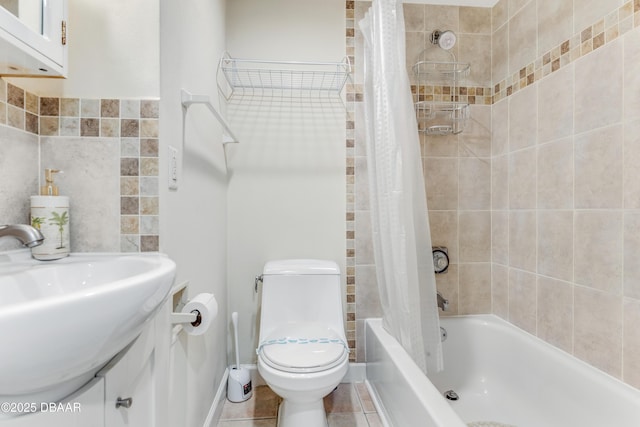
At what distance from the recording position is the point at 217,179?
1586mm

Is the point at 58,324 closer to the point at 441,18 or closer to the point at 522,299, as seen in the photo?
the point at 522,299

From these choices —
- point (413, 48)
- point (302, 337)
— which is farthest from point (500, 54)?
point (302, 337)

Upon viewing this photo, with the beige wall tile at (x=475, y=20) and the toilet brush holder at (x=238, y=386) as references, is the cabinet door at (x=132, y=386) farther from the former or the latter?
the beige wall tile at (x=475, y=20)

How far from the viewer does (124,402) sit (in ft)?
2.24

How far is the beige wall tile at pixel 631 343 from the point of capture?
41.8 inches

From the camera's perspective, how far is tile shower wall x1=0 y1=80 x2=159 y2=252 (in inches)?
33.4

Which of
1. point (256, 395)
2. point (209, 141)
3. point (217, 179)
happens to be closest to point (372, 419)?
point (256, 395)

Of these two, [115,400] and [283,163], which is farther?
[283,163]

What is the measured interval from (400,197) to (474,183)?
0.80 meters

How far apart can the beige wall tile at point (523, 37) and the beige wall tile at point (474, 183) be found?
1.72 ft

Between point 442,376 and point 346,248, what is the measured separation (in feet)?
2.87

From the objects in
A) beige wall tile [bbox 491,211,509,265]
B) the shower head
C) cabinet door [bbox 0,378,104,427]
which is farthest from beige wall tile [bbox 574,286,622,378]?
cabinet door [bbox 0,378,104,427]

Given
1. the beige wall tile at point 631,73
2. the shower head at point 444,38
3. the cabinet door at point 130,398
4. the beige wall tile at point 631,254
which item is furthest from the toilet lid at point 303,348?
the shower head at point 444,38

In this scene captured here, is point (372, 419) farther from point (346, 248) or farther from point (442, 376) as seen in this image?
point (346, 248)
